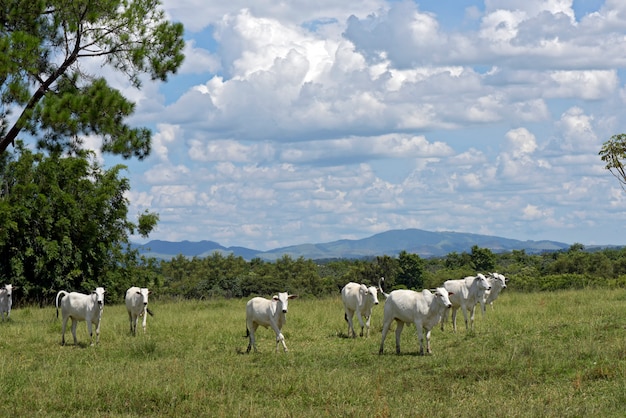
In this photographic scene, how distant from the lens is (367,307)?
20016mm

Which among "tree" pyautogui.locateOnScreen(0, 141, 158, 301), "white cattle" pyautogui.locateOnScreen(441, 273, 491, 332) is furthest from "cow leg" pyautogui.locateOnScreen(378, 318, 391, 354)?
"tree" pyautogui.locateOnScreen(0, 141, 158, 301)

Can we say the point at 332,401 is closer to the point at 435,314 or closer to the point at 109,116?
the point at 435,314

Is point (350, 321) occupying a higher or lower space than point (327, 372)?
higher

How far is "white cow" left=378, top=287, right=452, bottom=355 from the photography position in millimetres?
16125

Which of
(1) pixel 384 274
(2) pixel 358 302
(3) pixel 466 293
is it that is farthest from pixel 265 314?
(1) pixel 384 274

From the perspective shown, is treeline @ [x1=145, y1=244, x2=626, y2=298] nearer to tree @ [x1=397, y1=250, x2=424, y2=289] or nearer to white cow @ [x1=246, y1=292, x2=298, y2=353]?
tree @ [x1=397, y1=250, x2=424, y2=289]

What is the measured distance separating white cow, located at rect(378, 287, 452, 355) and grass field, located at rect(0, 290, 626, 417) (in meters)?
0.63

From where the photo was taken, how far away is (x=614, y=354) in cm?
1321

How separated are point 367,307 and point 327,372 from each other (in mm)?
6433

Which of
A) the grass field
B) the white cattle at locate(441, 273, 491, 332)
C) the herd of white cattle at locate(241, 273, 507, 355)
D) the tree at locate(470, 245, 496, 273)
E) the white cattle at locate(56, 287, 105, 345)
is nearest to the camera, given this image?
the grass field

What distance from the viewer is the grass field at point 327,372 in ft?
35.6

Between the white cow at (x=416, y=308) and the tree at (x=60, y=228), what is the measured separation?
18199mm

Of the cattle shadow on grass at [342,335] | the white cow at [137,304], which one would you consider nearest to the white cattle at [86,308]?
the white cow at [137,304]

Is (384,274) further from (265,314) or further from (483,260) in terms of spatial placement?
(265,314)
